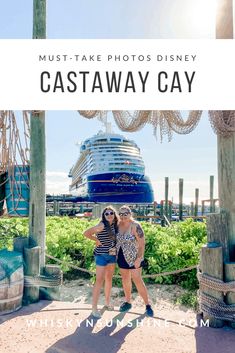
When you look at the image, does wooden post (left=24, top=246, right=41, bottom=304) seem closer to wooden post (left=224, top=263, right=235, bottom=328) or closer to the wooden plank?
the wooden plank

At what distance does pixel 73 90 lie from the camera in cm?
488

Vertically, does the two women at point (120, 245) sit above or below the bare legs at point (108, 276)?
above

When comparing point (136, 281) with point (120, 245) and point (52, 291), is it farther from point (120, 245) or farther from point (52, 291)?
point (52, 291)

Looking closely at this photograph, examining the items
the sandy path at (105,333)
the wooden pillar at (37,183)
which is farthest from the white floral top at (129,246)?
the wooden pillar at (37,183)

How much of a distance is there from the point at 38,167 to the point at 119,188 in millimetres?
34051

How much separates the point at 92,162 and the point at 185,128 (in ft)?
124

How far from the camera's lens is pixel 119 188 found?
39031 millimetres

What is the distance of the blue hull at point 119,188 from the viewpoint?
38.7 m

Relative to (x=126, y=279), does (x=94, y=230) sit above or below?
above

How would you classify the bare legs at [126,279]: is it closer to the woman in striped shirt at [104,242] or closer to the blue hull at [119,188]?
the woman in striped shirt at [104,242]

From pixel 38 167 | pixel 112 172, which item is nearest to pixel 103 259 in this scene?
pixel 38 167

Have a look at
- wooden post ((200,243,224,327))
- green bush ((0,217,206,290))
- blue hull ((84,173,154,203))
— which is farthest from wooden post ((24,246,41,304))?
blue hull ((84,173,154,203))

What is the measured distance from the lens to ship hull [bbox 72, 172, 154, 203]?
127 feet

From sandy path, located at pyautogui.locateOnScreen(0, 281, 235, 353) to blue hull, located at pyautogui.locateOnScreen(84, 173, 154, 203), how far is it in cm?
3401
